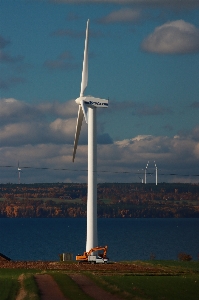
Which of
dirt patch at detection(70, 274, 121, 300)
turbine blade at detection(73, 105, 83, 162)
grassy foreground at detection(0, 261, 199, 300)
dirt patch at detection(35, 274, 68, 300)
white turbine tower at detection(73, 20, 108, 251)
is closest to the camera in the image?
dirt patch at detection(70, 274, 121, 300)

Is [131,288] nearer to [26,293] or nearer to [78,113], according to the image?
[26,293]

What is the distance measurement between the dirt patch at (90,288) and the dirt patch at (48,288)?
143cm

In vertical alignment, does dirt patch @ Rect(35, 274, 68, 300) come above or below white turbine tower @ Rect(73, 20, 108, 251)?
below

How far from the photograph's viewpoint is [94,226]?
70.1 m

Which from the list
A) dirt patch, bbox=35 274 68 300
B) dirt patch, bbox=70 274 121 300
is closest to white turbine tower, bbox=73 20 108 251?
dirt patch, bbox=70 274 121 300

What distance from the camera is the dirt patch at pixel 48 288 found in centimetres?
3819

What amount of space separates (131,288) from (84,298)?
506 cm

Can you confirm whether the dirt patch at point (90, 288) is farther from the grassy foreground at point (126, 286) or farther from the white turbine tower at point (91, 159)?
the white turbine tower at point (91, 159)

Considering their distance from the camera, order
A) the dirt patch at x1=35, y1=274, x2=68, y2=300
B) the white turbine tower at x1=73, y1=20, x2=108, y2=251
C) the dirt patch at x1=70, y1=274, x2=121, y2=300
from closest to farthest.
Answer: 1. the dirt patch at x1=70, y1=274, x2=121, y2=300
2. the dirt patch at x1=35, y1=274, x2=68, y2=300
3. the white turbine tower at x1=73, y1=20, x2=108, y2=251

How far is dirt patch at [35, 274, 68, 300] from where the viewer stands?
38.2 m

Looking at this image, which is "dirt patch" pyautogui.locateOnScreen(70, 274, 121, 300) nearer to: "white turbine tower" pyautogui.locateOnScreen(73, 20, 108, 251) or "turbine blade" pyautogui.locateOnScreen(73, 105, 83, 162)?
"white turbine tower" pyautogui.locateOnScreen(73, 20, 108, 251)

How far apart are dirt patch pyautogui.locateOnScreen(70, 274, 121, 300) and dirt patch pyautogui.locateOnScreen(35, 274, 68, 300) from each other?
4.69ft

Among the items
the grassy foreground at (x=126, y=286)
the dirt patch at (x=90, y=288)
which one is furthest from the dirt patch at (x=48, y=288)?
the dirt patch at (x=90, y=288)

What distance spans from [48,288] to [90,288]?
2258 millimetres
